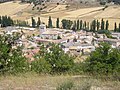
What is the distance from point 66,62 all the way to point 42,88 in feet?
30.8

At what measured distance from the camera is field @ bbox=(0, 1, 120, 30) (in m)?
71.4

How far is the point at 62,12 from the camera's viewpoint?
79.5 m

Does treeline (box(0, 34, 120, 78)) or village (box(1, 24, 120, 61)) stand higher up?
treeline (box(0, 34, 120, 78))

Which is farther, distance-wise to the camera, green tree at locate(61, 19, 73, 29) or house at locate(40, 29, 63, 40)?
green tree at locate(61, 19, 73, 29)

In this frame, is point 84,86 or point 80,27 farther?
point 80,27

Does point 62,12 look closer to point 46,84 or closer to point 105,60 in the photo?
point 105,60

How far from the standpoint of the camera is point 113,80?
19.8 ft

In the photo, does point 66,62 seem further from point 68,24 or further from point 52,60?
point 68,24

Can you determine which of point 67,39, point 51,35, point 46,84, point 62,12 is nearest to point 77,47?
point 67,39

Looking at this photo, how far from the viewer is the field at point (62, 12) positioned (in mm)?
71375

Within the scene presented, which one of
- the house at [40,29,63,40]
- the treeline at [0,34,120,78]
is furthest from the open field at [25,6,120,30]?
the treeline at [0,34,120,78]

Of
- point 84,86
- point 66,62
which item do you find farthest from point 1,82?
point 66,62

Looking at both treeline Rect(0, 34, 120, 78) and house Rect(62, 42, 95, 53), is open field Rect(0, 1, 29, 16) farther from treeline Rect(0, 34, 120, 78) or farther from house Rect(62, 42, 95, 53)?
treeline Rect(0, 34, 120, 78)

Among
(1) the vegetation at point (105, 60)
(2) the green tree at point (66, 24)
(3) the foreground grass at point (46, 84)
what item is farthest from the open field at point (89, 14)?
(3) the foreground grass at point (46, 84)
